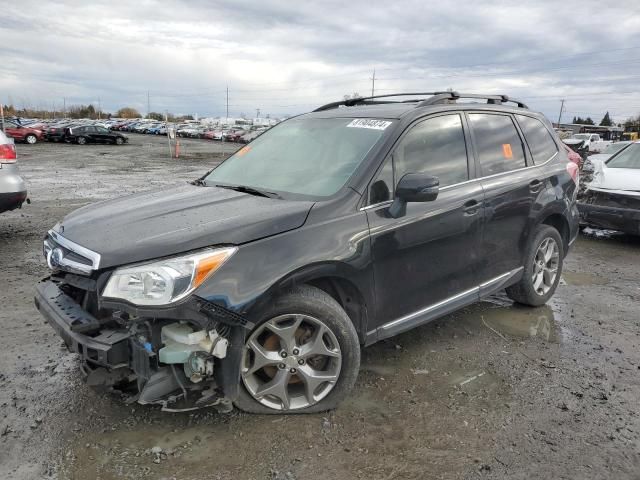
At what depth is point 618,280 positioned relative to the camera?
607 centimetres

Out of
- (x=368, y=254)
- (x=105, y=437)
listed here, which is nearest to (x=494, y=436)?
(x=368, y=254)

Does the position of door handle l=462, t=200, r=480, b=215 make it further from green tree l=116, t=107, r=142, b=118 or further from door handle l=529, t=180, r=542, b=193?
green tree l=116, t=107, r=142, b=118

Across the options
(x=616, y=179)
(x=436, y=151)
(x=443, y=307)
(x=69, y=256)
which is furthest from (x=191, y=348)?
(x=616, y=179)

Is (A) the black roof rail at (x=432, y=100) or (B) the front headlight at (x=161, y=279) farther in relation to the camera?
(A) the black roof rail at (x=432, y=100)

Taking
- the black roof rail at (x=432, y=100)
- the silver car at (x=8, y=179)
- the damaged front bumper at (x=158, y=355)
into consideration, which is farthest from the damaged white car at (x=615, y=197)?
the silver car at (x=8, y=179)

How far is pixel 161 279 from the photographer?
8.27ft

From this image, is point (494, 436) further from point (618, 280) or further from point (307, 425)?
point (618, 280)

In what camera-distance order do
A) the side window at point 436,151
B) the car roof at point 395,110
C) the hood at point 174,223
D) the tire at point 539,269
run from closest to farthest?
the hood at point 174,223, the side window at point 436,151, the car roof at point 395,110, the tire at point 539,269

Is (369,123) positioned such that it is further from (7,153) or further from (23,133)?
(23,133)

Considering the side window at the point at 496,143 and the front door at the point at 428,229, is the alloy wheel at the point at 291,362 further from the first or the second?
the side window at the point at 496,143

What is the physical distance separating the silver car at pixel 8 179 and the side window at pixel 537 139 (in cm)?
620

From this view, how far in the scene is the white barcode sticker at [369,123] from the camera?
3.57m

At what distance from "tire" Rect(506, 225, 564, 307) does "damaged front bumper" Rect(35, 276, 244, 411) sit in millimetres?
3025

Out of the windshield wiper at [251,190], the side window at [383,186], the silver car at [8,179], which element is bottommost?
the silver car at [8,179]
